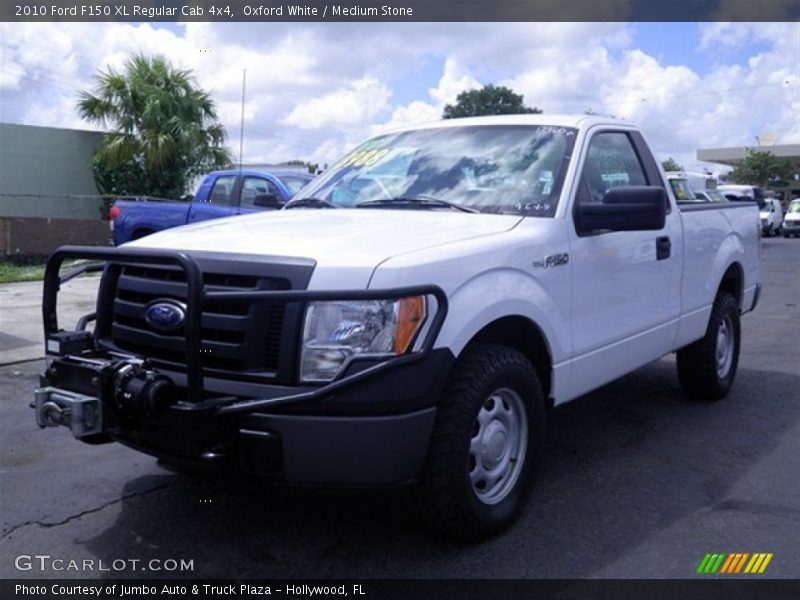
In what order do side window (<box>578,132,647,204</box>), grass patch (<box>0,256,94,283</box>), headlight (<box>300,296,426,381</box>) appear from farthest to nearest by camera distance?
grass patch (<box>0,256,94,283</box>) < side window (<box>578,132,647,204</box>) < headlight (<box>300,296,426,381</box>)

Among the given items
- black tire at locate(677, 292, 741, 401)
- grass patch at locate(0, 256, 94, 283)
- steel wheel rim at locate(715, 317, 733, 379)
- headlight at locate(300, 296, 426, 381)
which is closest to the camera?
headlight at locate(300, 296, 426, 381)

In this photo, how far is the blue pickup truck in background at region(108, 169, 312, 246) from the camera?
11.8 m

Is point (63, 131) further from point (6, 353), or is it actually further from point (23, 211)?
point (6, 353)

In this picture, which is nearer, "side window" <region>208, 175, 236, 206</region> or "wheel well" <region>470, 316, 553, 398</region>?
"wheel well" <region>470, 316, 553, 398</region>

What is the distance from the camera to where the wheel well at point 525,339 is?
12.6 ft

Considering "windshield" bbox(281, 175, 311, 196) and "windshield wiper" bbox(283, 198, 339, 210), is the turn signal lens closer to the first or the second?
"windshield wiper" bbox(283, 198, 339, 210)

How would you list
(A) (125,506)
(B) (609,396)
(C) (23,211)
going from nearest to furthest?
(A) (125,506) < (B) (609,396) < (C) (23,211)

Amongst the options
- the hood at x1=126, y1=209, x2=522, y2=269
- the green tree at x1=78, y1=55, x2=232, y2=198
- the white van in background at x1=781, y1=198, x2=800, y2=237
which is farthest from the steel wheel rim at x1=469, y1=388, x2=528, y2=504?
the white van in background at x1=781, y1=198, x2=800, y2=237

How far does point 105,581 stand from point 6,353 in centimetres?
507

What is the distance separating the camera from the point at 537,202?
436cm

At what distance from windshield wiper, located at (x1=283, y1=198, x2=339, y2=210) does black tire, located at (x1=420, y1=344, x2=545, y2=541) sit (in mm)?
1569

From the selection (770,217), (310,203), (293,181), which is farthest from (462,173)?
(770,217)

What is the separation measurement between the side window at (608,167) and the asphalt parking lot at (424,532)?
1.57 metres

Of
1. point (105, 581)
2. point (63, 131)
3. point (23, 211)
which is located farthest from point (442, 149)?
point (63, 131)
